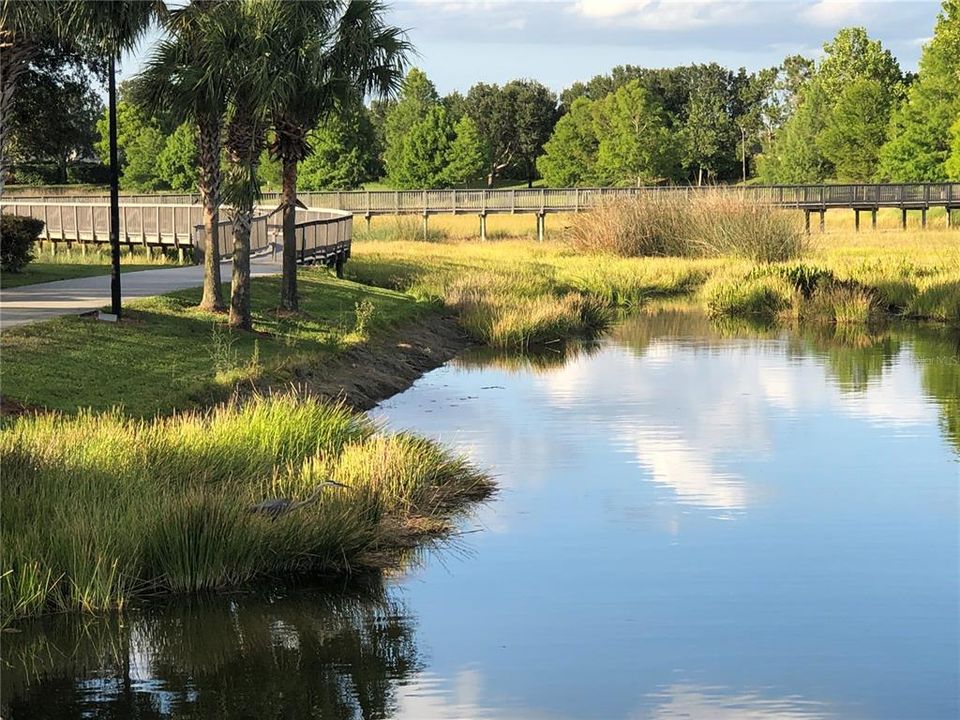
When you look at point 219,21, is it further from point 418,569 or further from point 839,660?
point 839,660

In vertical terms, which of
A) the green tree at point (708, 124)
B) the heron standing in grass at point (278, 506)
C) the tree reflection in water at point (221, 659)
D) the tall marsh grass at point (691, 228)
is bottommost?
the tree reflection in water at point (221, 659)

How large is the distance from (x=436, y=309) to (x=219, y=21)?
46.5ft

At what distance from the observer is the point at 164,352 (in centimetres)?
2512

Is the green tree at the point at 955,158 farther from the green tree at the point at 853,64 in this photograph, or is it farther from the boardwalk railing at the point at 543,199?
the green tree at the point at 853,64

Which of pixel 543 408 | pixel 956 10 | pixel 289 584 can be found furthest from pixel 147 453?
pixel 956 10

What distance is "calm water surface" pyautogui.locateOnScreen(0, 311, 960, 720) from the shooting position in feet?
38.4

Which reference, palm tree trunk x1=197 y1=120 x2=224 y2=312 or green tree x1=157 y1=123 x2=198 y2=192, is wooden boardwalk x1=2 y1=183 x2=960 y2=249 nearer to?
green tree x1=157 y1=123 x2=198 y2=192

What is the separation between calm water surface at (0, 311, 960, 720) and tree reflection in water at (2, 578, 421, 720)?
1.0 inches

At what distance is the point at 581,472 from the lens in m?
20.8

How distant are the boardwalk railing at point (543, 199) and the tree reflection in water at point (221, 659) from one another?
174ft

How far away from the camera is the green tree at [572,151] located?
365ft

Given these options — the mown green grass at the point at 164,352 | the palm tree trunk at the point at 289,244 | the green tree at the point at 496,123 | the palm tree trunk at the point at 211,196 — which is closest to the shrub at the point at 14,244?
the mown green grass at the point at 164,352

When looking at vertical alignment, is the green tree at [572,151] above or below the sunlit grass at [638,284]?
above

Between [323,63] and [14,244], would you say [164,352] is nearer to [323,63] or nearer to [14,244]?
[323,63]
